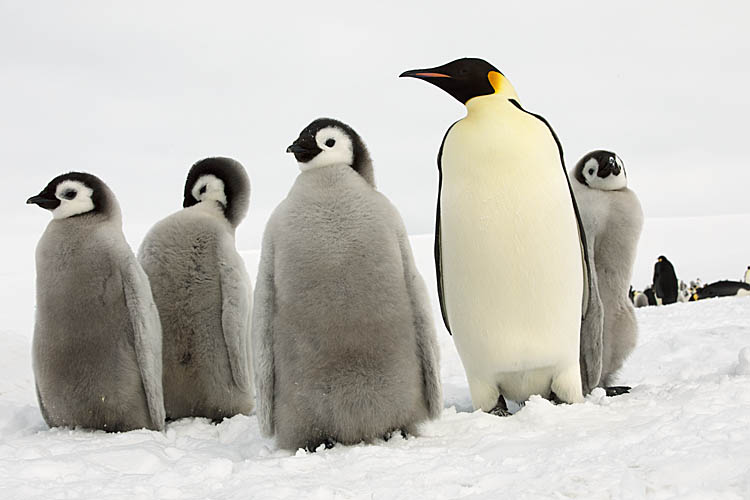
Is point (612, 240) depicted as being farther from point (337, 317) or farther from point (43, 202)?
point (43, 202)

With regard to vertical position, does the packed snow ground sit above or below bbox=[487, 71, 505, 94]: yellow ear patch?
below

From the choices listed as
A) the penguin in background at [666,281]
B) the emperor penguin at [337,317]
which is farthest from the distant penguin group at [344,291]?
the penguin in background at [666,281]

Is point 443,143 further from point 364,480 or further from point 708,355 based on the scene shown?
point 708,355

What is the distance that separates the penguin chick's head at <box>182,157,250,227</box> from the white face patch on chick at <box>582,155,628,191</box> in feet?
6.96

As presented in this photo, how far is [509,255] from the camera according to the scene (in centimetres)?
383

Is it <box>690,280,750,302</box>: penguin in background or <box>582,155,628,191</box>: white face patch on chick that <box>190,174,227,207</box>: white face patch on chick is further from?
<box>690,280,750,302</box>: penguin in background

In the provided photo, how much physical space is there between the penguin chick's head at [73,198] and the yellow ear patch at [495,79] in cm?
220

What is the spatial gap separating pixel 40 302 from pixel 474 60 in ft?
8.65

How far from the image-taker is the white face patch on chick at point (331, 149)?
3.38 m

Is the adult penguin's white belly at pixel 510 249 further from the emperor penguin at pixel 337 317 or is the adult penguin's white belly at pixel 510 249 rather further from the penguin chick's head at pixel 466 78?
the emperor penguin at pixel 337 317

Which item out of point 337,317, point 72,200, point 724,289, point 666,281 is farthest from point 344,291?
point 724,289

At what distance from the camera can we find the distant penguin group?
3.16 metres

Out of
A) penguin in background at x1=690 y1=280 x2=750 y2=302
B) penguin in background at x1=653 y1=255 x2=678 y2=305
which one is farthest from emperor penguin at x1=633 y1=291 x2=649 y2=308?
penguin in background at x1=653 y1=255 x2=678 y2=305

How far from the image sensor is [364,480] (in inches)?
100
